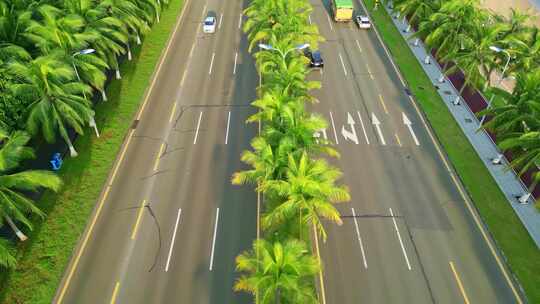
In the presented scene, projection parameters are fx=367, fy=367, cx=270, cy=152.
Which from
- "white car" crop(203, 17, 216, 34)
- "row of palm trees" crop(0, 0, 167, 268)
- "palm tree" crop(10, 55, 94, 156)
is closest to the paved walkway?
"white car" crop(203, 17, 216, 34)

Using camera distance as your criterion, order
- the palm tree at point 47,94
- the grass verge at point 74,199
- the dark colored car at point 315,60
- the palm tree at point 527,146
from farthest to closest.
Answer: the dark colored car at point 315,60 < the palm tree at point 47,94 < the palm tree at point 527,146 < the grass verge at point 74,199

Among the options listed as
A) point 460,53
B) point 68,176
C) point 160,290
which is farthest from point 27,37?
point 460,53

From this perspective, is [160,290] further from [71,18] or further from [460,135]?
[460,135]

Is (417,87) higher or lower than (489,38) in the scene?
lower

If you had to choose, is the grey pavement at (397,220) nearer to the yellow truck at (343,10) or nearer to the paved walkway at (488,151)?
the paved walkway at (488,151)

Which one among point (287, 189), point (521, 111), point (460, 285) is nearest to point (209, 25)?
point (287, 189)

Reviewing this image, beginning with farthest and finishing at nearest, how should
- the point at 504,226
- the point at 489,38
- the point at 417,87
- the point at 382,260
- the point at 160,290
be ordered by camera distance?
the point at 417,87 < the point at 489,38 < the point at 504,226 < the point at 382,260 < the point at 160,290

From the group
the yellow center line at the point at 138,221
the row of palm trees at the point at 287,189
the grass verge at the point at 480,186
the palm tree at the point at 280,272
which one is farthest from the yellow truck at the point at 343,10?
the palm tree at the point at 280,272
